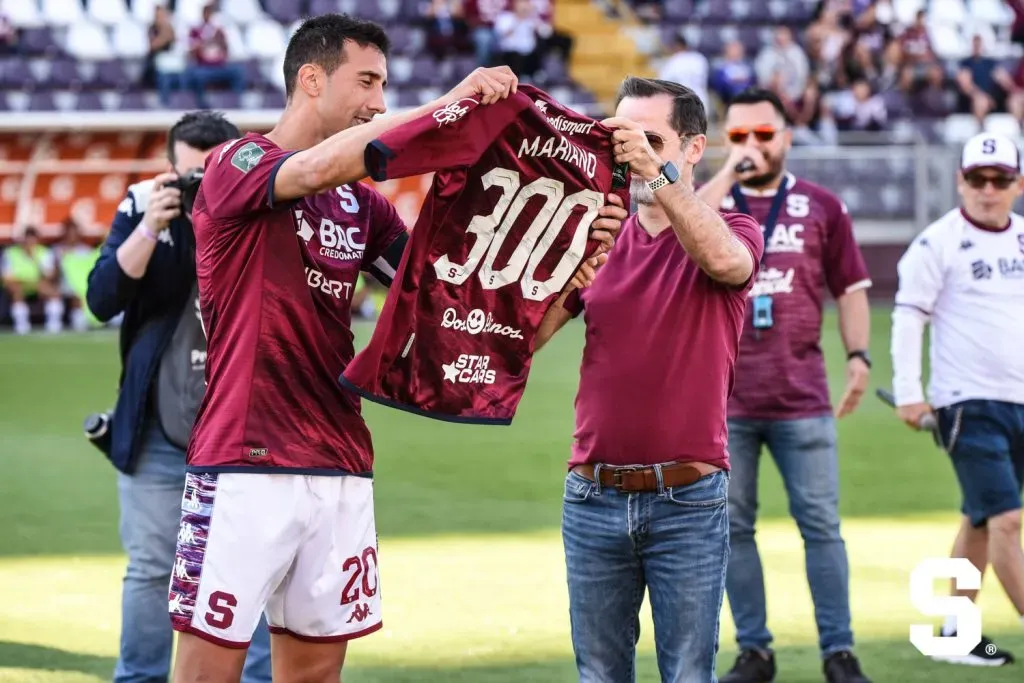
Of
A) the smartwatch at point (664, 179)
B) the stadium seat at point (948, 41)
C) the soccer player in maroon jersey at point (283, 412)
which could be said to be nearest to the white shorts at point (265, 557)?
A: the soccer player in maroon jersey at point (283, 412)

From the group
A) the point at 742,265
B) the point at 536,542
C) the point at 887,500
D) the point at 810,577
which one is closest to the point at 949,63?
the point at 887,500

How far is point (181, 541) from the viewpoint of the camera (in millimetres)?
4344

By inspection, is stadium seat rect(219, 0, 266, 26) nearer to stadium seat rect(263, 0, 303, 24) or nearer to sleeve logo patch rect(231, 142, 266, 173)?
stadium seat rect(263, 0, 303, 24)

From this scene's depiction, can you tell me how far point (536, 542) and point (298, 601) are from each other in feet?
15.2

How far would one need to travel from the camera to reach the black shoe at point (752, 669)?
6.31 m

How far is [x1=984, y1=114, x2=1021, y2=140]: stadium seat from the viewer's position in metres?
24.1

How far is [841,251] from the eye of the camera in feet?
22.7

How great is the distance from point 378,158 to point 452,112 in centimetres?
24

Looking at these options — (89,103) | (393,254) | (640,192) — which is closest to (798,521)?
(640,192)

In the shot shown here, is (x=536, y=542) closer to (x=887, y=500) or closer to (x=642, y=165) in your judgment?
(x=887, y=500)

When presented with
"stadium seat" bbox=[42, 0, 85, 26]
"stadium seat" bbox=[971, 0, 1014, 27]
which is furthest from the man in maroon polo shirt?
"stadium seat" bbox=[971, 0, 1014, 27]

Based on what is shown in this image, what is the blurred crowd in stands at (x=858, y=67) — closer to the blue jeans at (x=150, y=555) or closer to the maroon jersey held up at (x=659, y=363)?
the blue jeans at (x=150, y=555)

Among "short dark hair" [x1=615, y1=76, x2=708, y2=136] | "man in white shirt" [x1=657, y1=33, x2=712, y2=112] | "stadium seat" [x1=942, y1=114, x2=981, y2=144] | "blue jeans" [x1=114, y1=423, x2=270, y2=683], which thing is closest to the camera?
"short dark hair" [x1=615, y1=76, x2=708, y2=136]

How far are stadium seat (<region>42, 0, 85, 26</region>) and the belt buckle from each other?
912 inches
